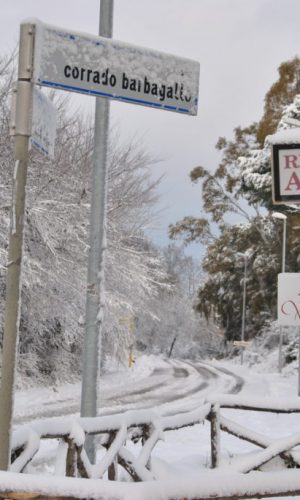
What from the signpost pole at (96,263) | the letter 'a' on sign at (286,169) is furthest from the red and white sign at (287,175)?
the signpost pole at (96,263)

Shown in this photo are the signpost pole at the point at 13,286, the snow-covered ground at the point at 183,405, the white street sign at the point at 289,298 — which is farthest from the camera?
the white street sign at the point at 289,298

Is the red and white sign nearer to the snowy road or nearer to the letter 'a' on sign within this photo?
the letter 'a' on sign

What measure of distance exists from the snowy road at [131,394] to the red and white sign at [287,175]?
7141 mm

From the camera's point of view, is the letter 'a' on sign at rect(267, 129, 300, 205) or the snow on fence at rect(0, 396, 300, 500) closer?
the snow on fence at rect(0, 396, 300, 500)

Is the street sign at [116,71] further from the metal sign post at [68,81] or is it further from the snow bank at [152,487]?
the snow bank at [152,487]

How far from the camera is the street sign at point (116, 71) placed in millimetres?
3121

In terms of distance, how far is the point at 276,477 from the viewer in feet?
9.77

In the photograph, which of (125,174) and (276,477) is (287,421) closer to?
(125,174)

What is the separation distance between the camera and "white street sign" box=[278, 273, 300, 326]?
31.7 feet

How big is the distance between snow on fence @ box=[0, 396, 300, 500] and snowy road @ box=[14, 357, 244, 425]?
18.5 feet

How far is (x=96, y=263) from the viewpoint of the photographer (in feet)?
15.9

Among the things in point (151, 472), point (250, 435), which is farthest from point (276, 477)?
point (250, 435)

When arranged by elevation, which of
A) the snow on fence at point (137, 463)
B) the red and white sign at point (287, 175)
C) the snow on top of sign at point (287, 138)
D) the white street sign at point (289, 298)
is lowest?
the snow on fence at point (137, 463)

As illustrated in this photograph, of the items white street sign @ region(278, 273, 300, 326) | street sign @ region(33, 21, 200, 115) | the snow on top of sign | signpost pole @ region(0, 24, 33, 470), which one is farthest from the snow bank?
white street sign @ region(278, 273, 300, 326)
